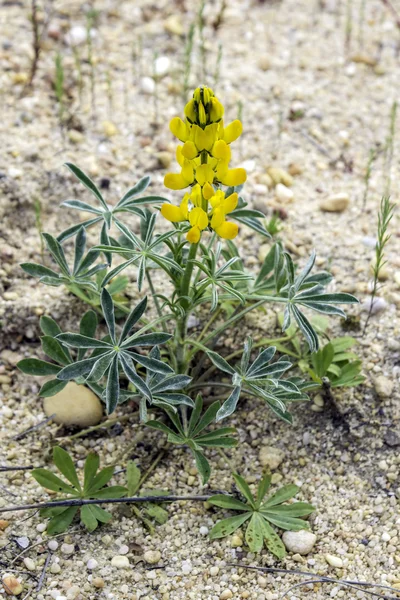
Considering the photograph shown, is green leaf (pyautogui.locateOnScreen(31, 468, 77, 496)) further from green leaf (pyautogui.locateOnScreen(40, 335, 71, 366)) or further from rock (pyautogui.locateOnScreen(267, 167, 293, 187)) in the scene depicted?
rock (pyautogui.locateOnScreen(267, 167, 293, 187))

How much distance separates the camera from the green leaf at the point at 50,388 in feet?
7.32

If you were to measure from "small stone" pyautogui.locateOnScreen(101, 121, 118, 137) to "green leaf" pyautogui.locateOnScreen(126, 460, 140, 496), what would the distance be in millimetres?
1705

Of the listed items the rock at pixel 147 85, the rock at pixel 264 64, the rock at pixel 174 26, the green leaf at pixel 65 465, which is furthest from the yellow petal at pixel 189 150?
the rock at pixel 174 26

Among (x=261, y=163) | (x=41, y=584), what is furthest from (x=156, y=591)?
(x=261, y=163)

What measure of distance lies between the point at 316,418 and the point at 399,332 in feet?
1.54

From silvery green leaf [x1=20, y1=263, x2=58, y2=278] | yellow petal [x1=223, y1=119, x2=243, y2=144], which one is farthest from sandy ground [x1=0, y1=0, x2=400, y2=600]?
yellow petal [x1=223, y1=119, x2=243, y2=144]

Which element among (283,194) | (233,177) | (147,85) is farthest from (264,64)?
(233,177)

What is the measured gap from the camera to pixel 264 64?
3848 mm

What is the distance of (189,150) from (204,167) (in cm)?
7

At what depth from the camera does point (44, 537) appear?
2160 mm

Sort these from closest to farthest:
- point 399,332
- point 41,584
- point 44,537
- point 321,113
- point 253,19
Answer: point 41,584 → point 44,537 → point 399,332 → point 321,113 → point 253,19

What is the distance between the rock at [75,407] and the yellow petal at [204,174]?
96 centimetres

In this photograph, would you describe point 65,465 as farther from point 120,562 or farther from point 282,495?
point 282,495

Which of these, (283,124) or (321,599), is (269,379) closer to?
(321,599)
